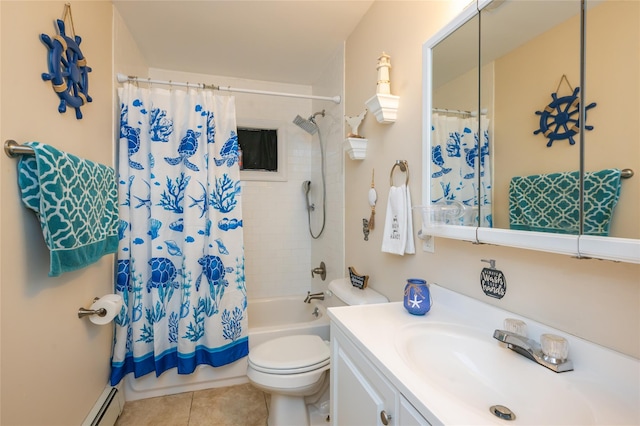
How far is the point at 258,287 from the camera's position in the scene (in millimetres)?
2824

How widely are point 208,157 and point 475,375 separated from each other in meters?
1.83

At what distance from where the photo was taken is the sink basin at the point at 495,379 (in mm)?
606

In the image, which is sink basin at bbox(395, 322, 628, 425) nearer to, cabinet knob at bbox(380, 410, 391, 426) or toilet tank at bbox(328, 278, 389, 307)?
cabinet knob at bbox(380, 410, 391, 426)

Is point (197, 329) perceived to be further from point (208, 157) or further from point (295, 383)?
point (208, 157)

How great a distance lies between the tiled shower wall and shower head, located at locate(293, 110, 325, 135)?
6 centimetres

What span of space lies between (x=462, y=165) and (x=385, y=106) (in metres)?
0.55

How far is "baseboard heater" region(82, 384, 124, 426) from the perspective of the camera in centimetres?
149

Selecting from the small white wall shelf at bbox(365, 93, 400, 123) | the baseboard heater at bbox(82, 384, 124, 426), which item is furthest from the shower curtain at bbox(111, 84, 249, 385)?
the small white wall shelf at bbox(365, 93, 400, 123)

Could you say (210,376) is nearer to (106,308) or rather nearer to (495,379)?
(106,308)

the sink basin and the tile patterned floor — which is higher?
the sink basin

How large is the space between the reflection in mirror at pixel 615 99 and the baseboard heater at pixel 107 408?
2.19 meters

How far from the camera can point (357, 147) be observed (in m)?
1.78

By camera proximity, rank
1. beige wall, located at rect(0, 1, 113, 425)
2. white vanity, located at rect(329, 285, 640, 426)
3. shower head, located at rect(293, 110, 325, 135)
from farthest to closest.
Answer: shower head, located at rect(293, 110, 325, 135)
beige wall, located at rect(0, 1, 113, 425)
white vanity, located at rect(329, 285, 640, 426)

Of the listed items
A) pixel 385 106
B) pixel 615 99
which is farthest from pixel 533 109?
pixel 385 106
